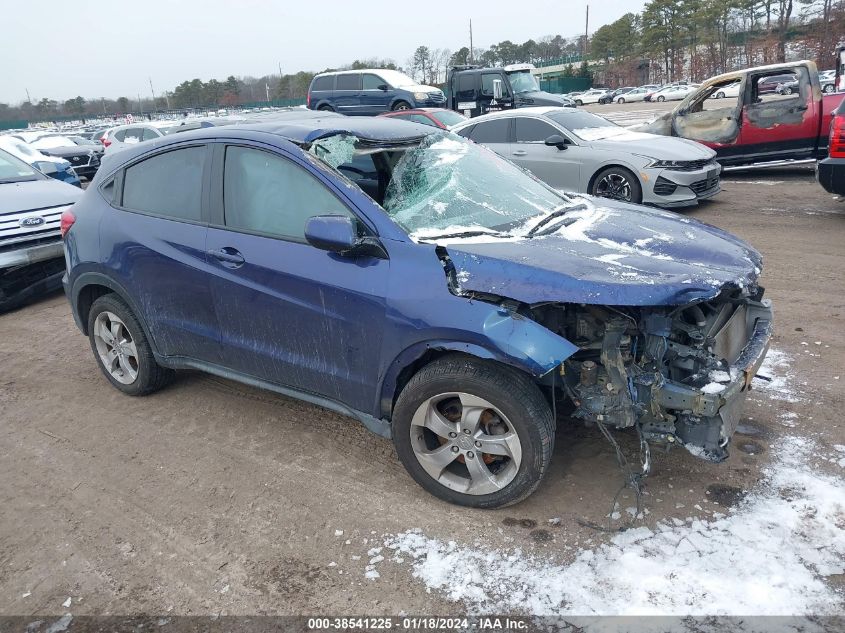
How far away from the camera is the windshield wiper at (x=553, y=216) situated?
3.46m

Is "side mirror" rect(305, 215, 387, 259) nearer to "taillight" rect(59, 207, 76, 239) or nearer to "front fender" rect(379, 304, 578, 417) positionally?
"front fender" rect(379, 304, 578, 417)

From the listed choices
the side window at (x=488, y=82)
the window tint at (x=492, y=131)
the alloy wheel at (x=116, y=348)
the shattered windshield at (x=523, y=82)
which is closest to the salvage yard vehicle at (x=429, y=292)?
the alloy wheel at (x=116, y=348)

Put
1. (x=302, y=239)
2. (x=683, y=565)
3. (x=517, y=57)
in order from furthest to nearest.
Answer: (x=517, y=57)
(x=302, y=239)
(x=683, y=565)

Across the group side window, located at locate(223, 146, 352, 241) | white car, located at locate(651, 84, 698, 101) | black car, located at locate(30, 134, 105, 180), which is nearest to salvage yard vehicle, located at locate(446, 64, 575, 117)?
black car, located at locate(30, 134, 105, 180)

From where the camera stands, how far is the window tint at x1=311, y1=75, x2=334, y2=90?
840 inches

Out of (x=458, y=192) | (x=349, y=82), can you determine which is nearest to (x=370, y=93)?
(x=349, y=82)

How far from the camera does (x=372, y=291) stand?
123 inches

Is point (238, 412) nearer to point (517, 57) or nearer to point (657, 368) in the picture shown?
point (657, 368)

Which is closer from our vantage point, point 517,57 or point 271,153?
point 271,153

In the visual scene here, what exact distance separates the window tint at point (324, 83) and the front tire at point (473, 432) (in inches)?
790

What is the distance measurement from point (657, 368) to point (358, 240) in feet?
4.88

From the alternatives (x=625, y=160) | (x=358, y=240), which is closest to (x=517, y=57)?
(x=625, y=160)

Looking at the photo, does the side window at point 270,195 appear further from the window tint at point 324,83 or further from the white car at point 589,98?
the white car at point 589,98

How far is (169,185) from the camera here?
4.02 meters
